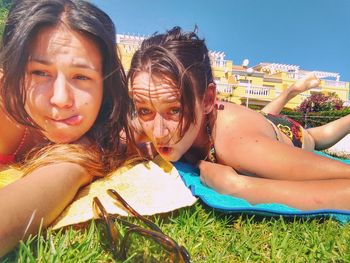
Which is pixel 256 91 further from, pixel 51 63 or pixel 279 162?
pixel 51 63

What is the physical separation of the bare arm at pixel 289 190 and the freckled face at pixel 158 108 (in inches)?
16.1

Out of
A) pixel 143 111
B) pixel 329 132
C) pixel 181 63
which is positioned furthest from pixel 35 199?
pixel 329 132

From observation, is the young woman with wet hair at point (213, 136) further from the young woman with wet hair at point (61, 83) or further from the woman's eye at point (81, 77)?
the woman's eye at point (81, 77)

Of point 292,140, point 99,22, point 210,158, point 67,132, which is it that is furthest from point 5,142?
point 292,140

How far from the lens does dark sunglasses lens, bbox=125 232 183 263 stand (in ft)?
3.42

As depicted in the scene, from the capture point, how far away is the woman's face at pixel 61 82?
1780 millimetres

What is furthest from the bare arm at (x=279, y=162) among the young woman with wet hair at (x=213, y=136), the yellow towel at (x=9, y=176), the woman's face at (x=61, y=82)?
the yellow towel at (x=9, y=176)

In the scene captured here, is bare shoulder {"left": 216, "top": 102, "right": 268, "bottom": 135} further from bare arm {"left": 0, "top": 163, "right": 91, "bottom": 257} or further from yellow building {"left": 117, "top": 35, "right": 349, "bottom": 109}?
yellow building {"left": 117, "top": 35, "right": 349, "bottom": 109}

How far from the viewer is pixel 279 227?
1645 mm

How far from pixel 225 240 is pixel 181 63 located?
1290 millimetres

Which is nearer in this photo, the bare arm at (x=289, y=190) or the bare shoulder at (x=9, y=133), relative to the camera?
the bare arm at (x=289, y=190)

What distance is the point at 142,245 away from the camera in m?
1.14

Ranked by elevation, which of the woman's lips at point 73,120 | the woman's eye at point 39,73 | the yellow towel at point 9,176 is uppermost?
the woman's eye at point 39,73

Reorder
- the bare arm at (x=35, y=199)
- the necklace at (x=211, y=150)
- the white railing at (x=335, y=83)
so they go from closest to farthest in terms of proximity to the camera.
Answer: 1. the bare arm at (x=35, y=199)
2. the necklace at (x=211, y=150)
3. the white railing at (x=335, y=83)
